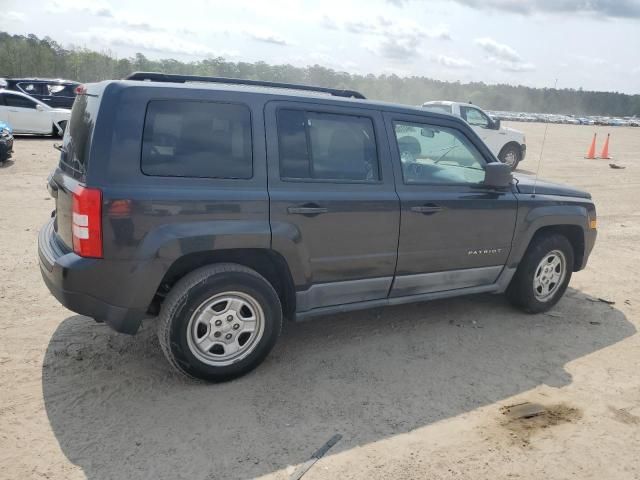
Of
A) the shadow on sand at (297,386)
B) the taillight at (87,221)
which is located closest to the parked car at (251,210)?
the taillight at (87,221)

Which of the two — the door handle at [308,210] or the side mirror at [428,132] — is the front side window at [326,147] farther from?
the side mirror at [428,132]

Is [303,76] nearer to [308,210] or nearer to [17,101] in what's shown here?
[17,101]

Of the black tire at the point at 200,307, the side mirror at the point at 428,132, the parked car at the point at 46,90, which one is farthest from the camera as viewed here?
the parked car at the point at 46,90

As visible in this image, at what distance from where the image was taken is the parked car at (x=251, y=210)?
10.4ft

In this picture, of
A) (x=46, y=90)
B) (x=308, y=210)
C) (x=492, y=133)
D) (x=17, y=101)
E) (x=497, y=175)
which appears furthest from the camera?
(x=46, y=90)

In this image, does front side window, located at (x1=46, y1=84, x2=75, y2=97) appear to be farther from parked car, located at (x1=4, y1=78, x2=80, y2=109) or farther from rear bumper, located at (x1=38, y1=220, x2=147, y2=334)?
rear bumper, located at (x1=38, y1=220, x2=147, y2=334)

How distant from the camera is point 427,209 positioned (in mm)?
4137

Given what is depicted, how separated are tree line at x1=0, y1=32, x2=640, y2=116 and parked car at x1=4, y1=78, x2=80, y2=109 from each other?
428 cm

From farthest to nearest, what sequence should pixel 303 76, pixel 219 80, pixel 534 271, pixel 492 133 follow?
pixel 303 76
pixel 492 133
pixel 534 271
pixel 219 80

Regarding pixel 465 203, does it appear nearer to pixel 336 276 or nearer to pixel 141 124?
pixel 336 276

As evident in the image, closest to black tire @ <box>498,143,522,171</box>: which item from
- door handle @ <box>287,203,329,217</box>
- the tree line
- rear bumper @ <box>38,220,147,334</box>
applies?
the tree line

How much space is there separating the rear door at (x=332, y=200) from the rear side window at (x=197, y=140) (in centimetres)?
19

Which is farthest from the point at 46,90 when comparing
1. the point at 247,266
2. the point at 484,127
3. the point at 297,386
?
the point at 297,386

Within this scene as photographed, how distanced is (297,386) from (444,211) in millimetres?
1740
